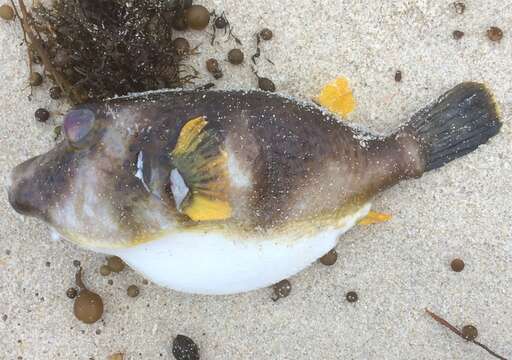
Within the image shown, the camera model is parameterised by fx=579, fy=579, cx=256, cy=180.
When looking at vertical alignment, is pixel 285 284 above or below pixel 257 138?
below

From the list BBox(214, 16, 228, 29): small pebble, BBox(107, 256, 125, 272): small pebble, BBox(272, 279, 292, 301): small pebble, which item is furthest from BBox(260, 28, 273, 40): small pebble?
BBox(107, 256, 125, 272): small pebble

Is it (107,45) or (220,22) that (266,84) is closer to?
(220,22)

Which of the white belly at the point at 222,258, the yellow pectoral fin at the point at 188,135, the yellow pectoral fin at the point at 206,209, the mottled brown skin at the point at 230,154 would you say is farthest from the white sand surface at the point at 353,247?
the yellow pectoral fin at the point at 206,209

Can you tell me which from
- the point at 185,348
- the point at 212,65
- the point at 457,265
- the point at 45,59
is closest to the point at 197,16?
the point at 212,65

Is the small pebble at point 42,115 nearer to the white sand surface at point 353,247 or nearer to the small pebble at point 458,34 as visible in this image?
the white sand surface at point 353,247

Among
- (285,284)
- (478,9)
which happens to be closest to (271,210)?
(285,284)

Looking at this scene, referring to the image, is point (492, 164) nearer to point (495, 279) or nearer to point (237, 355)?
point (495, 279)
